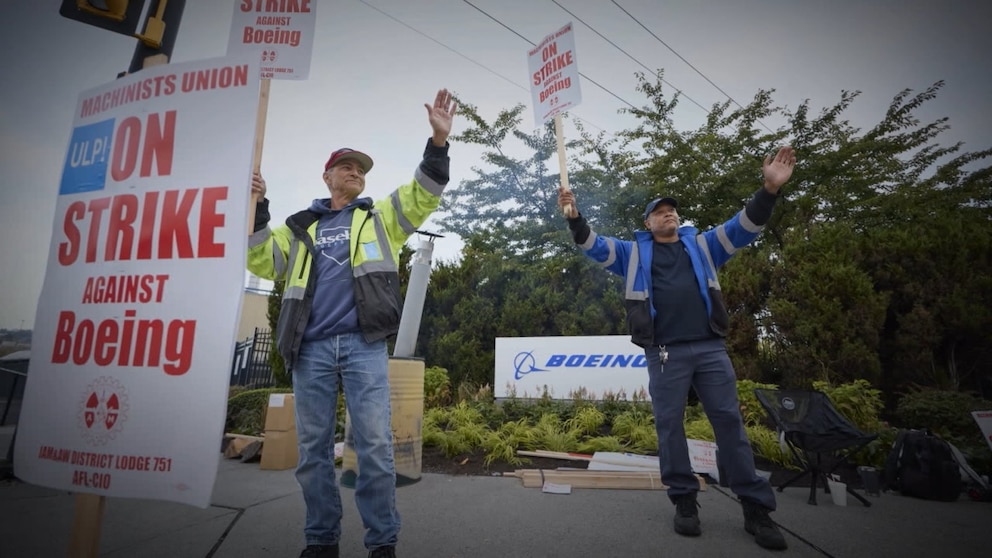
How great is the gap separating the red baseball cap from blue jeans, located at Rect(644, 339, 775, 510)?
7.08 feet

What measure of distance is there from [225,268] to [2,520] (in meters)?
2.93

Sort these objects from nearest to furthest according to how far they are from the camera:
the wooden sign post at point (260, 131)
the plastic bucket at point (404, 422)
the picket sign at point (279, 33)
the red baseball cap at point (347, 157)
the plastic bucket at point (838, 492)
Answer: the wooden sign post at point (260, 131) < the picket sign at point (279, 33) < the red baseball cap at point (347, 157) < the plastic bucket at point (838, 492) < the plastic bucket at point (404, 422)

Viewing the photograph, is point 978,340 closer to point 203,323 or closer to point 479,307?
point 479,307

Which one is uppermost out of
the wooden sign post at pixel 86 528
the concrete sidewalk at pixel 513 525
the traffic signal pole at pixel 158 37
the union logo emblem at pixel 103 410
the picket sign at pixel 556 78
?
the picket sign at pixel 556 78

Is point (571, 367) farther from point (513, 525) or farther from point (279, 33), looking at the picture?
point (279, 33)

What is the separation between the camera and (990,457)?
386 centimetres

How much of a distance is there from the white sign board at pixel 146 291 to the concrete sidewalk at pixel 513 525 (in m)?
1.19

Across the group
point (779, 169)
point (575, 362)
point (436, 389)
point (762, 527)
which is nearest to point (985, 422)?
point (762, 527)

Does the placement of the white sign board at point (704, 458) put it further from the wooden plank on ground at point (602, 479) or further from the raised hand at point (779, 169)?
the raised hand at point (779, 169)

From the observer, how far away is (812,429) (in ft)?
11.6

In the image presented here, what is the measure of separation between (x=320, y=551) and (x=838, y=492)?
139 inches

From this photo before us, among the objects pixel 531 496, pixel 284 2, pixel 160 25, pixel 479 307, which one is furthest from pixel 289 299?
pixel 479 307

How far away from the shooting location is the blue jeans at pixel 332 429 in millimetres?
2039

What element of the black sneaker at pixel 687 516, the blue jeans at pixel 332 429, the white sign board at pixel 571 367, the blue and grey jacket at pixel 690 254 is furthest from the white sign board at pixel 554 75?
the white sign board at pixel 571 367
